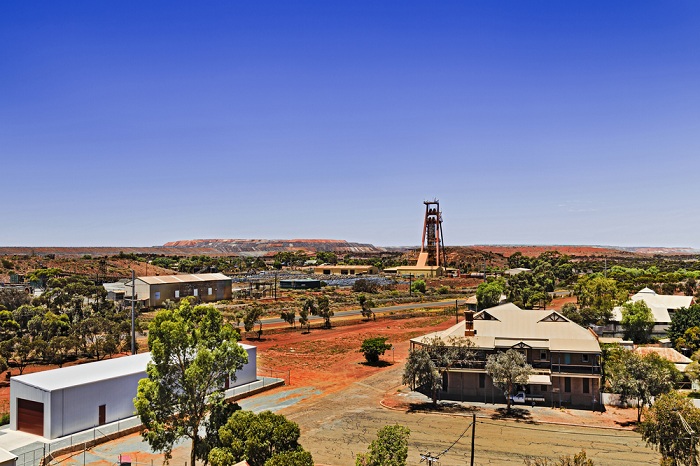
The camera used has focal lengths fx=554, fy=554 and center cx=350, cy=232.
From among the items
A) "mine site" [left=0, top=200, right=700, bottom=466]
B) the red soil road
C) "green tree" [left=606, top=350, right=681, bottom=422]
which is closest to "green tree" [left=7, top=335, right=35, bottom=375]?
"mine site" [left=0, top=200, right=700, bottom=466]

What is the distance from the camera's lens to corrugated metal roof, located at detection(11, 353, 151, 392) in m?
30.1

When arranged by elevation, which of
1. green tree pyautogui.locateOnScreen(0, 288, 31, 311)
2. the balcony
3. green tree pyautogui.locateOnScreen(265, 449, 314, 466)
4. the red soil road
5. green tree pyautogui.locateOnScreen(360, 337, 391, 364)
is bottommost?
the red soil road

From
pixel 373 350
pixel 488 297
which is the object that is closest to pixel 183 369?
pixel 373 350

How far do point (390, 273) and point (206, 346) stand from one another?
147 metres

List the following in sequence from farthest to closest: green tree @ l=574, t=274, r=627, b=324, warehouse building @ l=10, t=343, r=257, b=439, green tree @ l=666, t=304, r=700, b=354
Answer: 1. green tree @ l=574, t=274, r=627, b=324
2. green tree @ l=666, t=304, r=700, b=354
3. warehouse building @ l=10, t=343, r=257, b=439

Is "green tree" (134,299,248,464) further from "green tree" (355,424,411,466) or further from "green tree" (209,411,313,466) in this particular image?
"green tree" (355,424,411,466)

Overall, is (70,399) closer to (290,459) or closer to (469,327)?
(290,459)

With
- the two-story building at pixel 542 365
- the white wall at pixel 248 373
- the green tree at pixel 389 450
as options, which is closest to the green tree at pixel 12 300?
the white wall at pixel 248 373

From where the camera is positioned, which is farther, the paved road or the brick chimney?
the paved road

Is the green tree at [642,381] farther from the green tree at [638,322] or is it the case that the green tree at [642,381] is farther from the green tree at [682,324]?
the green tree at [638,322]

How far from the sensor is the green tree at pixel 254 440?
21453mm

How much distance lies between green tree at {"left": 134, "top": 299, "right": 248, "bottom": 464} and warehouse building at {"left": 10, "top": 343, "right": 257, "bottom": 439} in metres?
9.78

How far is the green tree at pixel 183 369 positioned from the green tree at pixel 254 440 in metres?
1.61

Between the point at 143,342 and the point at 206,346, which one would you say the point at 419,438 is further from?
the point at 143,342
